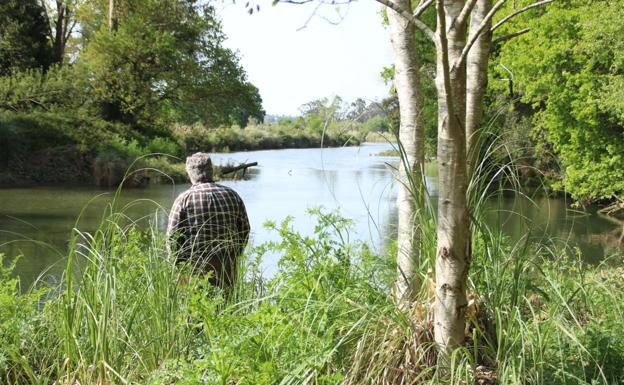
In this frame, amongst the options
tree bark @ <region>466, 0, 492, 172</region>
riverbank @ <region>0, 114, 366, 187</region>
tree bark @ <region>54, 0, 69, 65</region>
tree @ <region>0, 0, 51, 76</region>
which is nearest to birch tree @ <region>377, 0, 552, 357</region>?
tree bark @ <region>466, 0, 492, 172</region>

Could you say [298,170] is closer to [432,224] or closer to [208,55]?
[208,55]

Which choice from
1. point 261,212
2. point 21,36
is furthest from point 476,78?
point 21,36

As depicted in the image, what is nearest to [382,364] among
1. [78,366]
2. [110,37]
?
[78,366]

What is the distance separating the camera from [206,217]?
14.6 feet

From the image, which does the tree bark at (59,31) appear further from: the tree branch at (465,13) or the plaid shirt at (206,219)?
the tree branch at (465,13)

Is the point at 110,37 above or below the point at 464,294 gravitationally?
above

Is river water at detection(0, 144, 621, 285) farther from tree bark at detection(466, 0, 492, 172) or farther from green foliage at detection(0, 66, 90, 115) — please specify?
green foliage at detection(0, 66, 90, 115)

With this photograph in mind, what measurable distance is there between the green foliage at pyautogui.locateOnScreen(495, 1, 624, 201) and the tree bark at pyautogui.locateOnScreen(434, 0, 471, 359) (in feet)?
46.5

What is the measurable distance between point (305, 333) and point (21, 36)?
2874 centimetres

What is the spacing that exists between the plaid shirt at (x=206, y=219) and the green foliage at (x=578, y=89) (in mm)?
13047

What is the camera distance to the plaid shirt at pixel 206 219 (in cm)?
440

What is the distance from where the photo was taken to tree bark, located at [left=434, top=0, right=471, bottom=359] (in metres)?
2.46

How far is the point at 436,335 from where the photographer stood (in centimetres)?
262

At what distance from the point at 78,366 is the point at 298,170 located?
1114 inches
